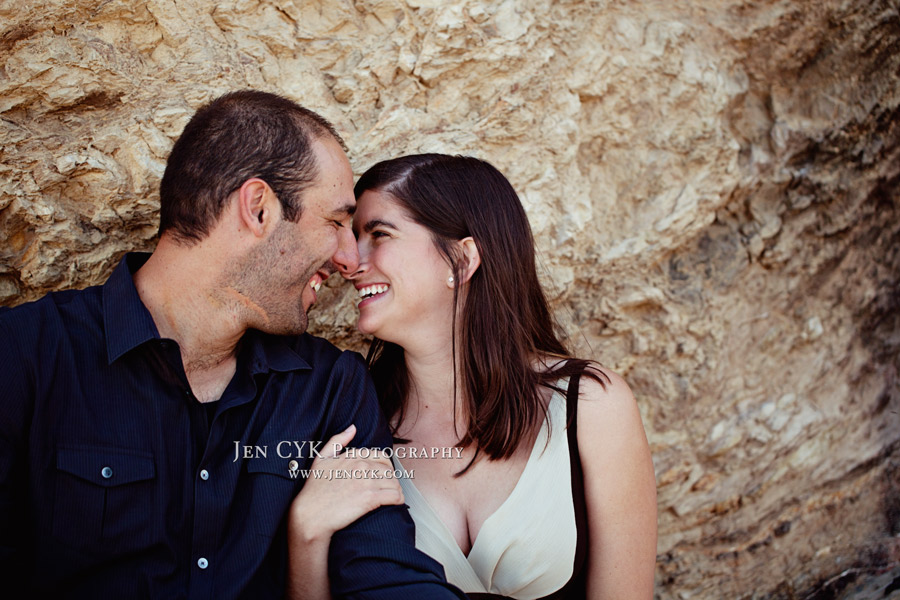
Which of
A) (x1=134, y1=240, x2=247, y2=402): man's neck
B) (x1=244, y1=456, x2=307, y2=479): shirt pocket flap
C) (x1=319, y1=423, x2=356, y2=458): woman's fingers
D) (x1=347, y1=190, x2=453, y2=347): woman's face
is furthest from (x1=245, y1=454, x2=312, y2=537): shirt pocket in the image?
(x1=347, y1=190, x2=453, y2=347): woman's face

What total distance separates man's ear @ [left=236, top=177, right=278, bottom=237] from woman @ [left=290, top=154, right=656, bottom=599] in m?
0.46

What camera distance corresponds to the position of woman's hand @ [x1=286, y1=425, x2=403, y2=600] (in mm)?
2338

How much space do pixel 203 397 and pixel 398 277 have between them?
81cm

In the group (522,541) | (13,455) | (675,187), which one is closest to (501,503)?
(522,541)

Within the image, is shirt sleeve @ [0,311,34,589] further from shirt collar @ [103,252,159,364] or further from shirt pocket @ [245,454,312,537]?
shirt pocket @ [245,454,312,537]

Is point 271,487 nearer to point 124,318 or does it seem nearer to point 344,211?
point 124,318

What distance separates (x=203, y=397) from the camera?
2.47 metres

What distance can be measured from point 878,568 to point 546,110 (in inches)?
110

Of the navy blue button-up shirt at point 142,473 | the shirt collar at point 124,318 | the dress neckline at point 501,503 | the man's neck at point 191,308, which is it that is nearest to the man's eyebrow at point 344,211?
the man's neck at point 191,308

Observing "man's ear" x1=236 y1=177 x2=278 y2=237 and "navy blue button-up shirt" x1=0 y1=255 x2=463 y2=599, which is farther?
"man's ear" x1=236 y1=177 x2=278 y2=237

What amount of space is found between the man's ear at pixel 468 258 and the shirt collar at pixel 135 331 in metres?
0.70

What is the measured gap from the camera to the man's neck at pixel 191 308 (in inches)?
96.4

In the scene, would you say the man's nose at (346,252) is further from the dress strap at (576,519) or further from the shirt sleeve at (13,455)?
the shirt sleeve at (13,455)

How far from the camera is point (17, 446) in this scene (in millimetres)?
2105
